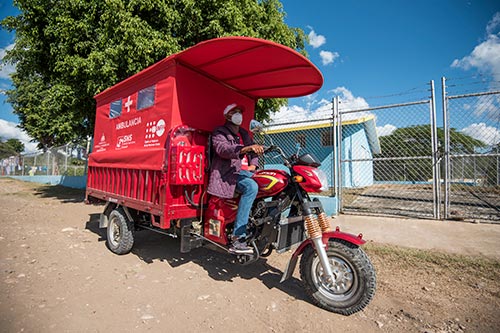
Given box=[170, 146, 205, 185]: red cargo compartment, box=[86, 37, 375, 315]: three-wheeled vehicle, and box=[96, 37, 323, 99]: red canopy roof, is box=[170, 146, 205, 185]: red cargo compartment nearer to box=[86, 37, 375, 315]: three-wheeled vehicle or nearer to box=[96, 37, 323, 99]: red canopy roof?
box=[86, 37, 375, 315]: three-wheeled vehicle

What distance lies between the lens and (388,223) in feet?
17.6

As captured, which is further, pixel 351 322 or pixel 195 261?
pixel 195 261

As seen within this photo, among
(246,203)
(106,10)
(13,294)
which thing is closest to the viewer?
A: (13,294)

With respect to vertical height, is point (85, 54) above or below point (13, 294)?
above

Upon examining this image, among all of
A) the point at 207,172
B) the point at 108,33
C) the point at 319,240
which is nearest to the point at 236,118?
the point at 207,172

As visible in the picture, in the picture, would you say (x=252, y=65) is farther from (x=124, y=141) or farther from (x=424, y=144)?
(x=424, y=144)

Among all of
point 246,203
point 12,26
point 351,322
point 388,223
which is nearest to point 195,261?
point 246,203

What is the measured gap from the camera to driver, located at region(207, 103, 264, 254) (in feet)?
9.75

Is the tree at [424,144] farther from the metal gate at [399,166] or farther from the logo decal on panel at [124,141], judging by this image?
the logo decal on panel at [124,141]

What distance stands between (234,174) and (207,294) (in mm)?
1400

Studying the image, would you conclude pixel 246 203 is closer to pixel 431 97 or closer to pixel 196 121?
pixel 196 121

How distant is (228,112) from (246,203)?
48.9 inches

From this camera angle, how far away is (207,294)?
2.90 metres

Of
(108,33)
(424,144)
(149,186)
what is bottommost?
(149,186)
